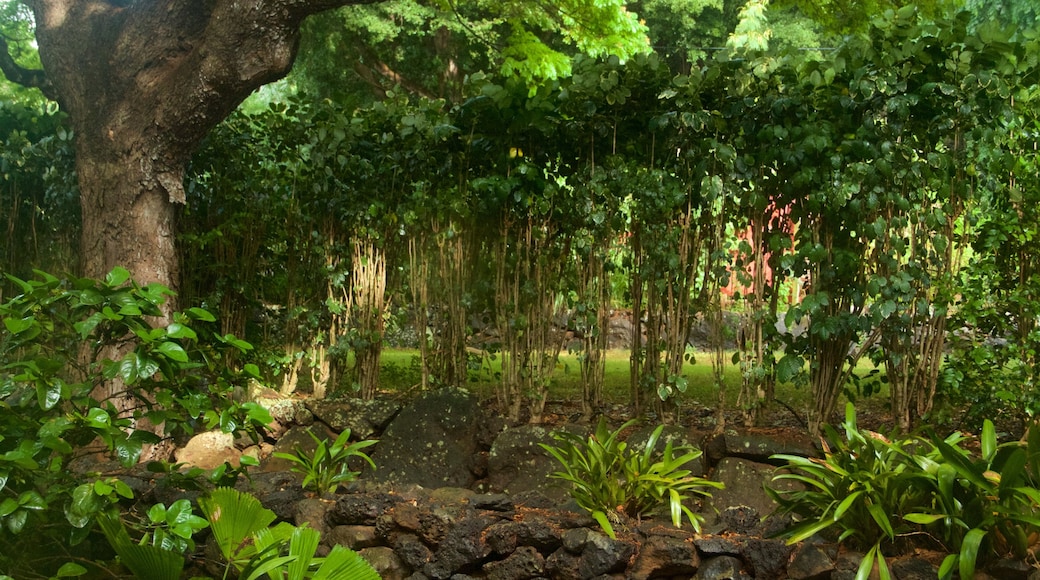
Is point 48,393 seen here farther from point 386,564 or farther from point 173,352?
point 386,564

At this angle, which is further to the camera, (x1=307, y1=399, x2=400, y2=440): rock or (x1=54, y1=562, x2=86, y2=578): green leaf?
(x1=307, y1=399, x2=400, y2=440): rock

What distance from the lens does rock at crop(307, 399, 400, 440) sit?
220 inches

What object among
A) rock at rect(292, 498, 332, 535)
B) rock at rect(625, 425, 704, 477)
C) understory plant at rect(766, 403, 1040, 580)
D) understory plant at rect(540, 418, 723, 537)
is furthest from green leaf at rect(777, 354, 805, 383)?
rock at rect(292, 498, 332, 535)

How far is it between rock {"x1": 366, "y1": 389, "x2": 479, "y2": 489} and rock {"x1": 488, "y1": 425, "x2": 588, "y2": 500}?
18cm

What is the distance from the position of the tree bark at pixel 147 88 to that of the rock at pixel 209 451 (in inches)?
39.2

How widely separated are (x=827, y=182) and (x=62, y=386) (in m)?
3.60

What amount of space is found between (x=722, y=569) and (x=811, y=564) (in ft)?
1.13

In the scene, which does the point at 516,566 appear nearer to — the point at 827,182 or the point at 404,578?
the point at 404,578

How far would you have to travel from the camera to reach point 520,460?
5.20 meters

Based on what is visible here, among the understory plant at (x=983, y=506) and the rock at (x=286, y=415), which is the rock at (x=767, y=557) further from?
the rock at (x=286, y=415)

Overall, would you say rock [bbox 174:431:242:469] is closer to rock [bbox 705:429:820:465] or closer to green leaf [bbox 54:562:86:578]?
green leaf [bbox 54:562:86:578]

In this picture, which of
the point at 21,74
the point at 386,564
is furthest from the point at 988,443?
the point at 21,74

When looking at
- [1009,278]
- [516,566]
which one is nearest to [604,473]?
[516,566]

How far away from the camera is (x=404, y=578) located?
404 cm
